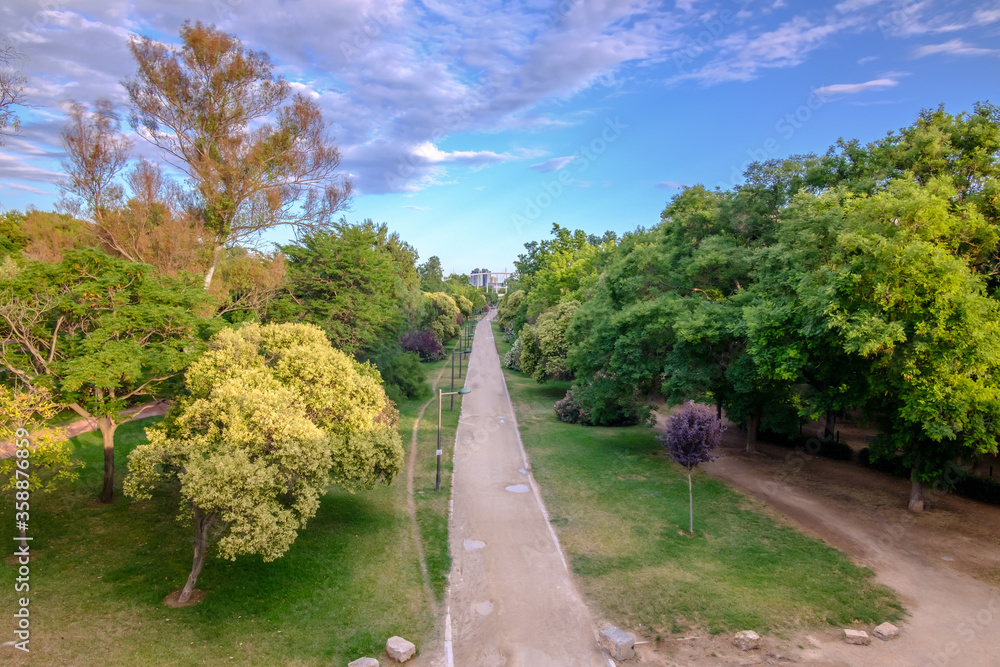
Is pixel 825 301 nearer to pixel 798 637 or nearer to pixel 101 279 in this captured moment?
pixel 798 637

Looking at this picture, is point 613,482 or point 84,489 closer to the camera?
point 84,489

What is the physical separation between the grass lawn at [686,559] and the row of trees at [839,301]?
375cm

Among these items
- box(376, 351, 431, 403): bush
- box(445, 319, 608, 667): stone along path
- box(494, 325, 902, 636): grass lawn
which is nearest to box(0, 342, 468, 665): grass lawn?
box(445, 319, 608, 667): stone along path

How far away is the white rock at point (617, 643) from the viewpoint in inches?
394

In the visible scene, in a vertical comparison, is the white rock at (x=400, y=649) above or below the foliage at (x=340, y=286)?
below

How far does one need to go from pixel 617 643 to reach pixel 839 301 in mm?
9574

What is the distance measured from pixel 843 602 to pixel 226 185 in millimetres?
25691

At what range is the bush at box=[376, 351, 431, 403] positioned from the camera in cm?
3325

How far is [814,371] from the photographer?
16.5 m

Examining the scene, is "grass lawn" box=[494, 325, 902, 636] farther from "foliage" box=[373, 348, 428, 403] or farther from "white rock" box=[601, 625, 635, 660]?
"foliage" box=[373, 348, 428, 403]

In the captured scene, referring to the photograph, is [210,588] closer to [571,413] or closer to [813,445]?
[571,413]

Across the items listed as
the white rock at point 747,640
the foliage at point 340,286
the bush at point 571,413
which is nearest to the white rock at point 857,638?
the white rock at point 747,640

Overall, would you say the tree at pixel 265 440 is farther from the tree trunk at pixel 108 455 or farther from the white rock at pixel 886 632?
the white rock at pixel 886 632

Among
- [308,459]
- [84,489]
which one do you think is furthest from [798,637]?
[84,489]
